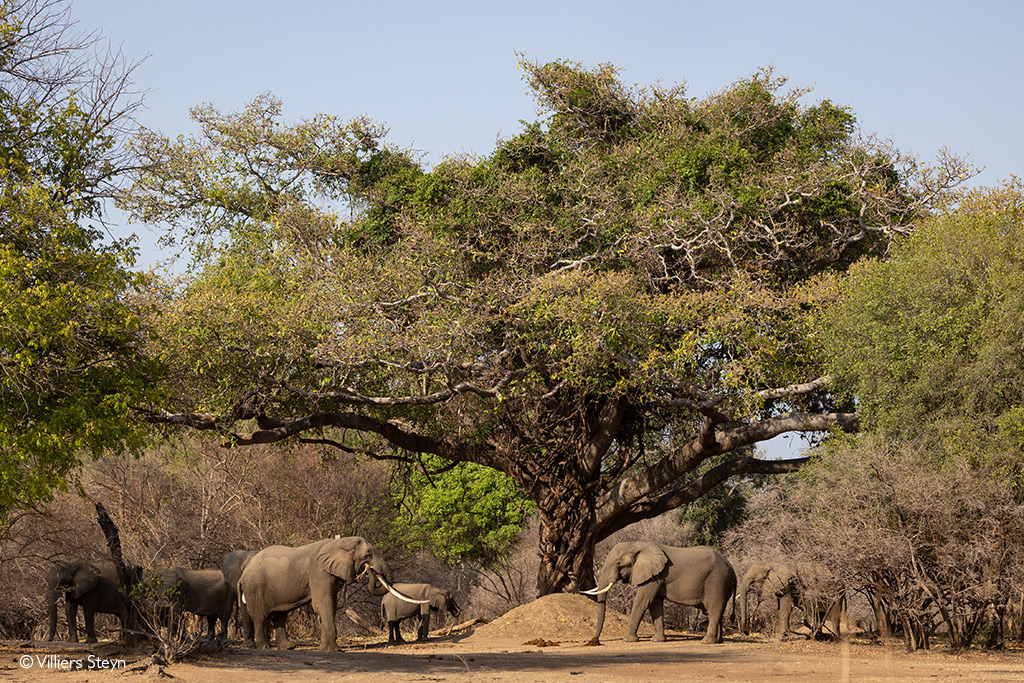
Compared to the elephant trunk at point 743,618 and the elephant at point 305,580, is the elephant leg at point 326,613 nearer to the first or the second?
the elephant at point 305,580

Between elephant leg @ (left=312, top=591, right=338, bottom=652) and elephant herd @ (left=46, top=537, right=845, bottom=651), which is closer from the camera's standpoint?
elephant leg @ (left=312, top=591, right=338, bottom=652)

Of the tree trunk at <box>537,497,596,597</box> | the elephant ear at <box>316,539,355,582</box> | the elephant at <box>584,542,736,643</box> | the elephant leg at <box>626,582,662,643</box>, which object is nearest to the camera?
the elephant ear at <box>316,539,355,582</box>

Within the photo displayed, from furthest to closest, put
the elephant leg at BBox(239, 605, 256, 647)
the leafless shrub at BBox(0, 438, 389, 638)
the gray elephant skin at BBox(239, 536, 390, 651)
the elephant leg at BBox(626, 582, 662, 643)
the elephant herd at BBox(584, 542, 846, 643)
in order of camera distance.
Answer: the leafless shrub at BBox(0, 438, 389, 638) < the elephant herd at BBox(584, 542, 846, 643) < the elephant leg at BBox(626, 582, 662, 643) < the elephant leg at BBox(239, 605, 256, 647) < the gray elephant skin at BBox(239, 536, 390, 651)

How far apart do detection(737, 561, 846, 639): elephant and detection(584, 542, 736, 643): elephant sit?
1.27 metres

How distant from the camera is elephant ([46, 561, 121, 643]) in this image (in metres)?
20.0

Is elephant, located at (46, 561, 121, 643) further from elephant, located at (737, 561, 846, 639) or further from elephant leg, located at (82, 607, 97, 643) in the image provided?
elephant, located at (737, 561, 846, 639)

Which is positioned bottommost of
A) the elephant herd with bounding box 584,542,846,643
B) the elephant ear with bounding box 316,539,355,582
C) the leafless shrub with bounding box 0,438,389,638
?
the elephant herd with bounding box 584,542,846,643

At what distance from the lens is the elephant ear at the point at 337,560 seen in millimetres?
19797

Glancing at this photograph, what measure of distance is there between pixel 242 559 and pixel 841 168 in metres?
17.0

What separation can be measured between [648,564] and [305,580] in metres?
8.14

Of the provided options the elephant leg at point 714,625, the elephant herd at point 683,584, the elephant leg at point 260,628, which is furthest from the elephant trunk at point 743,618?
the elephant leg at point 260,628

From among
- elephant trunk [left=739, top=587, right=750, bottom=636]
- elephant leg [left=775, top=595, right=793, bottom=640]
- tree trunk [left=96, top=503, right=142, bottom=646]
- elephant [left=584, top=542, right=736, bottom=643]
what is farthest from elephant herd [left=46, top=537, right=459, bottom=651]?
elephant trunk [left=739, top=587, right=750, bottom=636]

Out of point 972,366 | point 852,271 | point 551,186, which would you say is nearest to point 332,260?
point 551,186

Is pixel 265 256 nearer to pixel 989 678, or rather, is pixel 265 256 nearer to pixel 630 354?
pixel 630 354
